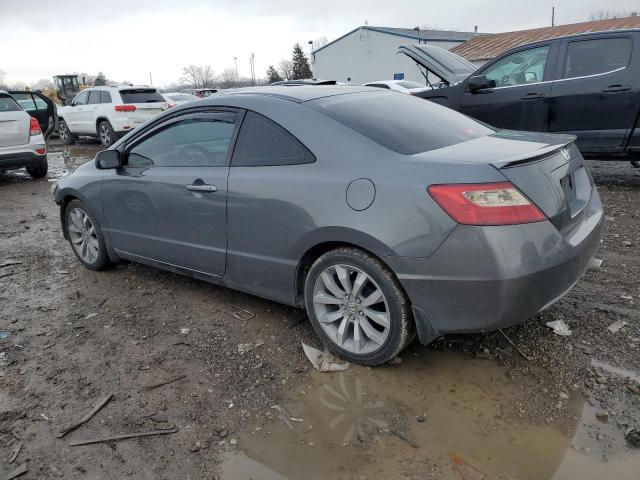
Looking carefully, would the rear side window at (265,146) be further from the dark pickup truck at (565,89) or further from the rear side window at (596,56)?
the rear side window at (596,56)

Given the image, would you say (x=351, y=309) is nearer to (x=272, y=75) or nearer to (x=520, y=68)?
(x=520, y=68)

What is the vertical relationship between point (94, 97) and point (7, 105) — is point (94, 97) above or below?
above

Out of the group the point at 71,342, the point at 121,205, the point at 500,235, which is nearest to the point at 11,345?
the point at 71,342

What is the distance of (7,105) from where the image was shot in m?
9.39

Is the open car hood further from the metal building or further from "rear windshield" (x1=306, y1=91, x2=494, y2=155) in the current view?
the metal building

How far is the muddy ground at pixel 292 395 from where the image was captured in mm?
2303

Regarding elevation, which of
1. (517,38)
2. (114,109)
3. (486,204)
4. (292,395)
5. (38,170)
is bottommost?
(292,395)

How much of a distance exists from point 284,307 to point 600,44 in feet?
18.0

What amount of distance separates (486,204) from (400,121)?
0.97 metres

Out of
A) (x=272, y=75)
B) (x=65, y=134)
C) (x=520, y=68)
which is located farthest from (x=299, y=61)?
(x=520, y=68)

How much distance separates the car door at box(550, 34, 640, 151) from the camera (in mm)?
6230

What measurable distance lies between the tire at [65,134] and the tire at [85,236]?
13605mm

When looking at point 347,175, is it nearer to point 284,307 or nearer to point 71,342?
point 284,307

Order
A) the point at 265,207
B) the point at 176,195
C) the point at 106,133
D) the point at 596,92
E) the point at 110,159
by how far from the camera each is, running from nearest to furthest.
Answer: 1. the point at 265,207
2. the point at 176,195
3. the point at 110,159
4. the point at 596,92
5. the point at 106,133
